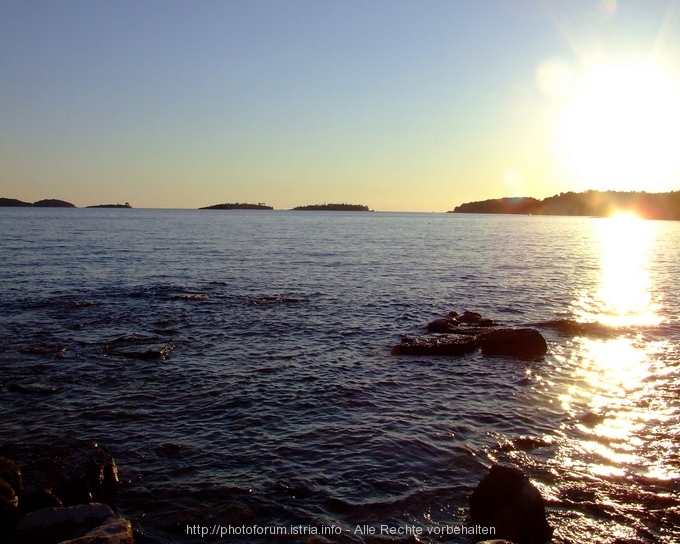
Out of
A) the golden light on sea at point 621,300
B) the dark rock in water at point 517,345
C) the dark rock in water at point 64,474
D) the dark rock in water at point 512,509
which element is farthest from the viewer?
the golden light on sea at point 621,300

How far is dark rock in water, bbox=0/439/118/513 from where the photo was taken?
1176cm

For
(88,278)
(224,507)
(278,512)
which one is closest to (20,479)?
(224,507)

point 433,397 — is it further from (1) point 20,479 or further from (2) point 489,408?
(1) point 20,479

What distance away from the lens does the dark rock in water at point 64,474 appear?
463 inches

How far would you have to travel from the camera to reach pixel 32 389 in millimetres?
18953

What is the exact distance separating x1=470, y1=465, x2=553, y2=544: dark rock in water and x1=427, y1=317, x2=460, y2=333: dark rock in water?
1726 centimetres

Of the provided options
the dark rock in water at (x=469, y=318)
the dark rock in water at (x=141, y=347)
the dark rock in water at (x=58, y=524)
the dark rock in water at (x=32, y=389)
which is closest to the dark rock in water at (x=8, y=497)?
the dark rock in water at (x=58, y=524)

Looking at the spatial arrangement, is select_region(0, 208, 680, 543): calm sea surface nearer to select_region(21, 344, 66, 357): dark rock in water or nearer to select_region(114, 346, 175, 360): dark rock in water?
select_region(21, 344, 66, 357): dark rock in water

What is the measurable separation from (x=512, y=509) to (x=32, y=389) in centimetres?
1644

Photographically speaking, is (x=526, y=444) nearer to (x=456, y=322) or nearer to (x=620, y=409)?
(x=620, y=409)

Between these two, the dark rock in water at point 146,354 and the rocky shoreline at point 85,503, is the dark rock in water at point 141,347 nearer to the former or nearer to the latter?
the dark rock in water at point 146,354

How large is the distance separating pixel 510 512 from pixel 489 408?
290 inches

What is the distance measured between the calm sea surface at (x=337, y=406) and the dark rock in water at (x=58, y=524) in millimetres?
1120

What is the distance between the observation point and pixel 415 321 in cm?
3152
